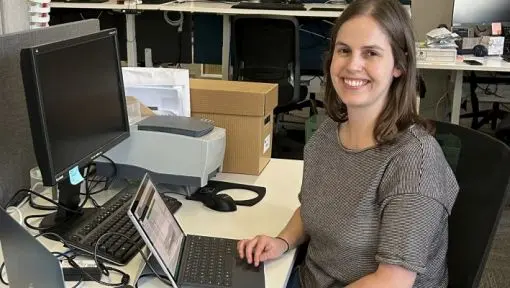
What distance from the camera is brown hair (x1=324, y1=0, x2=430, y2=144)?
1.28 meters

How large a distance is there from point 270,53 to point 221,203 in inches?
91.7

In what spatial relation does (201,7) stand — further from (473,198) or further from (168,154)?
(473,198)

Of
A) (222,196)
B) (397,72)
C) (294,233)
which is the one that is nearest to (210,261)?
(294,233)

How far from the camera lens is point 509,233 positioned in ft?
10.5

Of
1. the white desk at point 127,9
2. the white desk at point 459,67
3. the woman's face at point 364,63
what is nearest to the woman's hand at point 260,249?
the woman's face at point 364,63

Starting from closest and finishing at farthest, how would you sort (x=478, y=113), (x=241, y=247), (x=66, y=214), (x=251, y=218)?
1. (x=241, y=247)
2. (x=66, y=214)
3. (x=251, y=218)
4. (x=478, y=113)

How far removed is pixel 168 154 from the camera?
1.68 metres

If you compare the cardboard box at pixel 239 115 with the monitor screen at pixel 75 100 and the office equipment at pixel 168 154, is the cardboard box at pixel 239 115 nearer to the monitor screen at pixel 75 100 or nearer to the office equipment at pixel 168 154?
the office equipment at pixel 168 154

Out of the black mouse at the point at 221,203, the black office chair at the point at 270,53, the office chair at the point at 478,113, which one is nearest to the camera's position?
the black mouse at the point at 221,203

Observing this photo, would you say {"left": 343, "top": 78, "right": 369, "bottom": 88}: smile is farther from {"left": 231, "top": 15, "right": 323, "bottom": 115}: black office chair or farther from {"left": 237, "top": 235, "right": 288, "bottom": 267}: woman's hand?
{"left": 231, "top": 15, "right": 323, "bottom": 115}: black office chair

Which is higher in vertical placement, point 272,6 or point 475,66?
point 272,6

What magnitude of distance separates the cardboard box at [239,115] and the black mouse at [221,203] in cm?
24

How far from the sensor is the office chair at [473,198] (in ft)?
4.12

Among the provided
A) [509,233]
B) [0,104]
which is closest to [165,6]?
[509,233]
